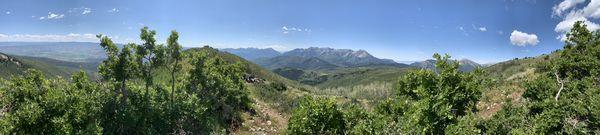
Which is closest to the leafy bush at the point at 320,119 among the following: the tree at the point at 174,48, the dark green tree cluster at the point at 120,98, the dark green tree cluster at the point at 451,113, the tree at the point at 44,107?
the dark green tree cluster at the point at 451,113

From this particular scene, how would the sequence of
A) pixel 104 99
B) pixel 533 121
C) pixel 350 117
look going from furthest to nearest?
pixel 104 99
pixel 350 117
pixel 533 121

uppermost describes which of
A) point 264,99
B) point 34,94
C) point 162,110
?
point 34,94

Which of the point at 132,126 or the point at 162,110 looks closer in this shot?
the point at 132,126

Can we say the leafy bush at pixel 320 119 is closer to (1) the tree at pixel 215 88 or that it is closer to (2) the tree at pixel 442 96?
(2) the tree at pixel 442 96

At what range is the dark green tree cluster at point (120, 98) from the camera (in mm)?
27203

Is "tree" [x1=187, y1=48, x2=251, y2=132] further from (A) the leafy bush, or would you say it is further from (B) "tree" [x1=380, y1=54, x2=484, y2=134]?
(B) "tree" [x1=380, y1=54, x2=484, y2=134]

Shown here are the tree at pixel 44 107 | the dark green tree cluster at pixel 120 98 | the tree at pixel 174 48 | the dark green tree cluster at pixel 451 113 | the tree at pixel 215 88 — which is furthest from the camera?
the tree at pixel 215 88

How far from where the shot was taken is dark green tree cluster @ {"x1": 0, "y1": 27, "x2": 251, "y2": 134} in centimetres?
2720

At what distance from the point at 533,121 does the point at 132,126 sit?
3004cm

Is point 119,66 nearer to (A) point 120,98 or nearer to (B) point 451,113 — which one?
(A) point 120,98

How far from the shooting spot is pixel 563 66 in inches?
1650

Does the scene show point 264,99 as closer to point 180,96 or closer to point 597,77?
point 180,96

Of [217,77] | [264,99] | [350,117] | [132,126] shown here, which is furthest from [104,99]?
[264,99]

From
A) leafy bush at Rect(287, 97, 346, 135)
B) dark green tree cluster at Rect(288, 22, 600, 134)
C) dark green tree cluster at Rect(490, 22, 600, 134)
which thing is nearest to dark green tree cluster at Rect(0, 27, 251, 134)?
leafy bush at Rect(287, 97, 346, 135)
